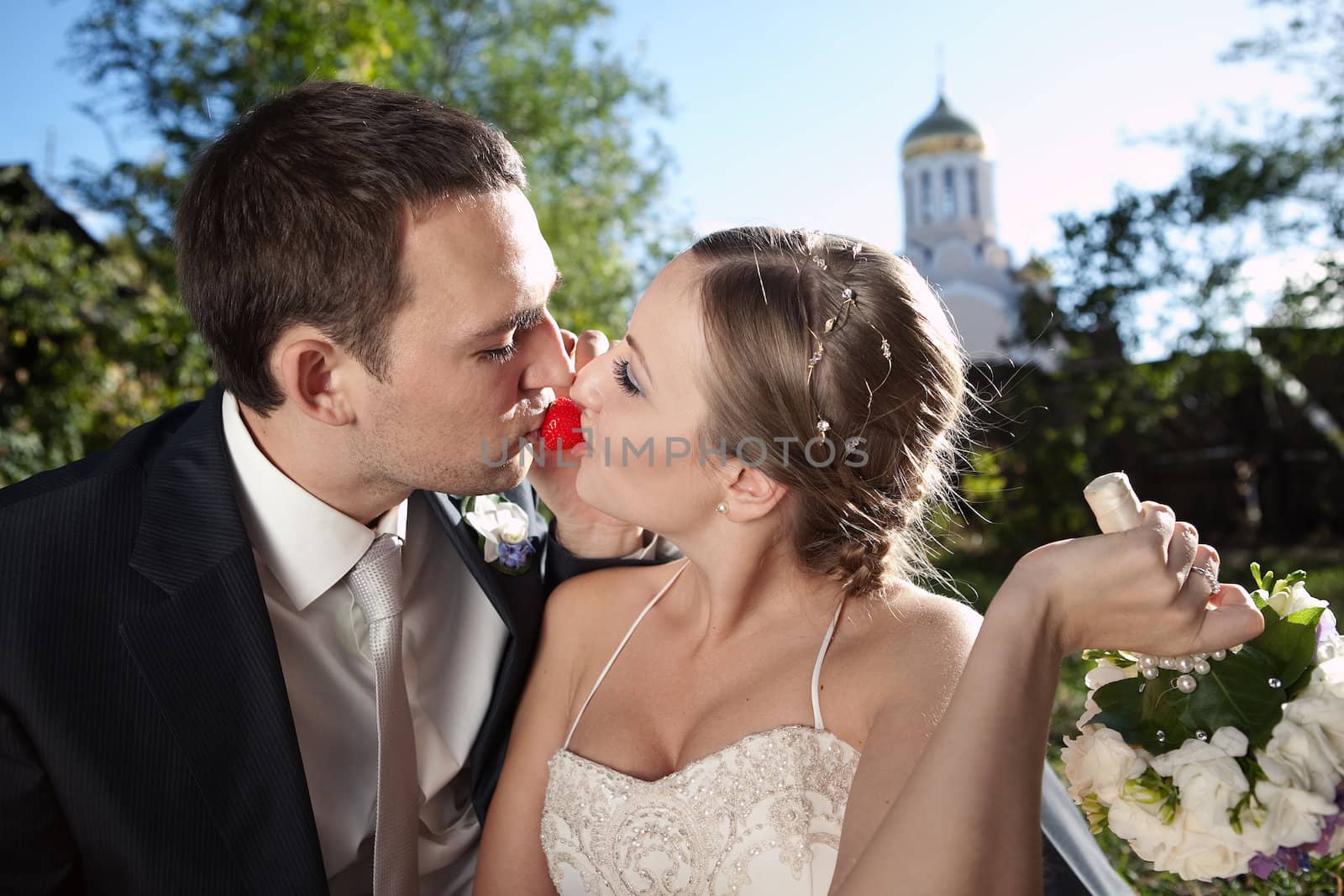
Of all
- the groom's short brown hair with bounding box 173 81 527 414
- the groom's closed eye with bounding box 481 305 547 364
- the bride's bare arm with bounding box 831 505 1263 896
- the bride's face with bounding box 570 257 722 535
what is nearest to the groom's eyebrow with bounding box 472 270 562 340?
the groom's closed eye with bounding box 481 305 547 364

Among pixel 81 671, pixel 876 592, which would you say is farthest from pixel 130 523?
pixel 876 592

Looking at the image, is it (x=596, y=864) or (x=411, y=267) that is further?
(x=411, y=267)

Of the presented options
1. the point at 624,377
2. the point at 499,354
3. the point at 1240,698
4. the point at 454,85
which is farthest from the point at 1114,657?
the point at 454,85

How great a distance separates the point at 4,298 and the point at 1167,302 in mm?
11771

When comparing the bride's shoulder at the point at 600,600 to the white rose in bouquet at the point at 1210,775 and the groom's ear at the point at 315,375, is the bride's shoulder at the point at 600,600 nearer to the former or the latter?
the groom's ear at the point at 315,375

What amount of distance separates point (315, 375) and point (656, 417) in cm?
92

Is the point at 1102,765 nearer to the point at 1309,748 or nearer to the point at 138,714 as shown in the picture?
the point at 1309,748

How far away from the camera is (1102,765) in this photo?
1826 millimetres

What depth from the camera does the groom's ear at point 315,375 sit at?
8.65ft

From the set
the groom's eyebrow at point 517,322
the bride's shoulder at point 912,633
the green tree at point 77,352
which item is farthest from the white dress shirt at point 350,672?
the green tree at point 77,352

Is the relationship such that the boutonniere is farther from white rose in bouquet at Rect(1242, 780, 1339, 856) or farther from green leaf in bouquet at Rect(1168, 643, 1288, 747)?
white rose in bouquet at Rect(1242, 780, 1339, 856)

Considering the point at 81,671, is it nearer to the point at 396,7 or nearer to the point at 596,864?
the point at 596,864

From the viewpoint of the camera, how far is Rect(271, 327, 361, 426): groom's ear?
264 centimetres

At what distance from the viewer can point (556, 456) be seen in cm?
302
